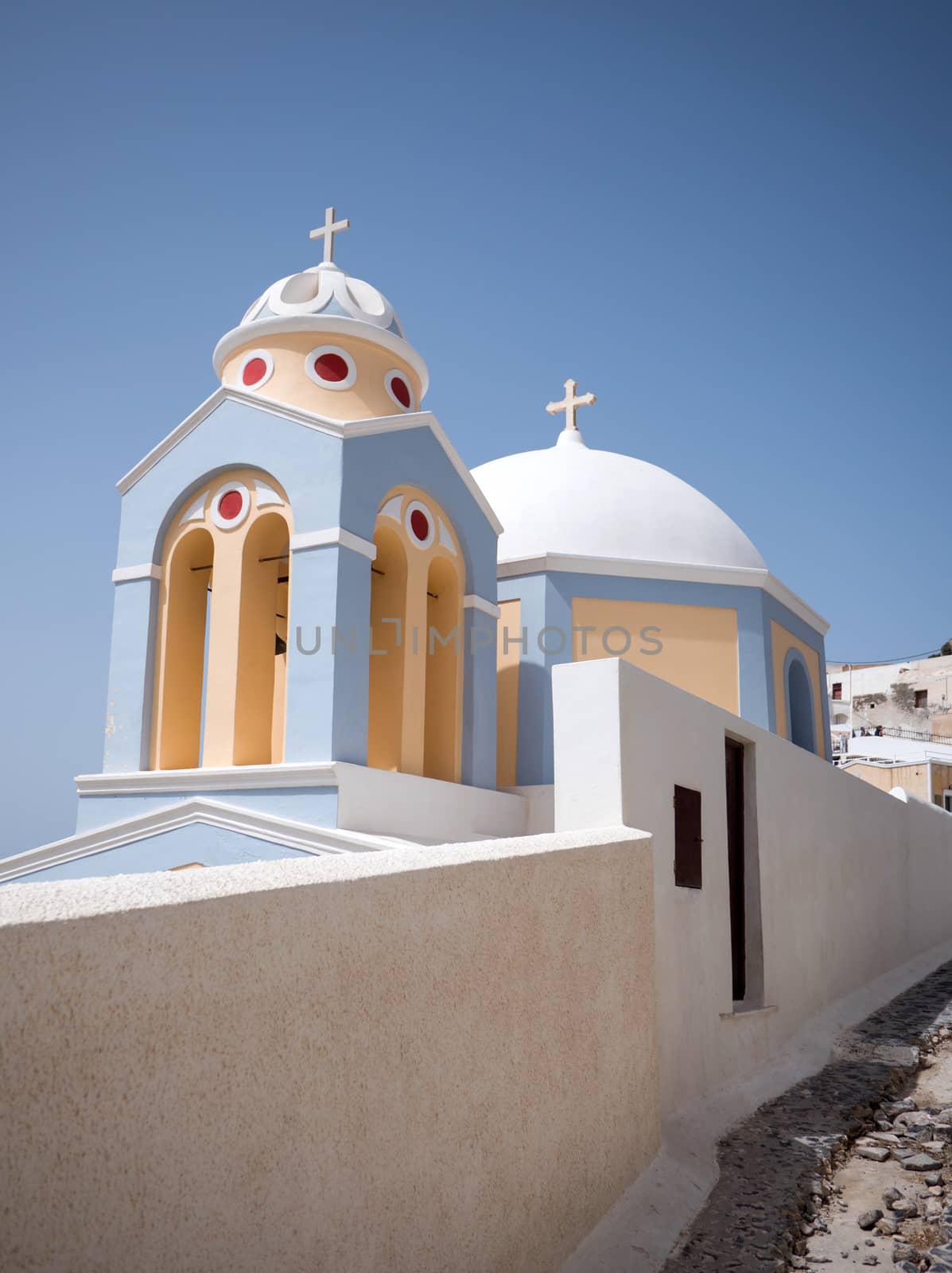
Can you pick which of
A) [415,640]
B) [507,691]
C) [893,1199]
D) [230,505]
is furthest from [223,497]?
[893,1199]

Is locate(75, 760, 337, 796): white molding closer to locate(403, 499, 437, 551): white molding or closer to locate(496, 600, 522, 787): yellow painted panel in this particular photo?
locate(403, 499, 437, 551): white molding

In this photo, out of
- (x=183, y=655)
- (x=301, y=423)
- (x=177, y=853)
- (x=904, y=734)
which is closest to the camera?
(x=177, y=853)

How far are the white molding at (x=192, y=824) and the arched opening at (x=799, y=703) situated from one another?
6.53m

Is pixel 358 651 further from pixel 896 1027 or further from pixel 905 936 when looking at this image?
pixel 905 936

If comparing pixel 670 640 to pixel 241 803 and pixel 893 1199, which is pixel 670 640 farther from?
pixel 893 1199

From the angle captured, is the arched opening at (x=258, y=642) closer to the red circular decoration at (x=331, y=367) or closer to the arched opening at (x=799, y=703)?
the red circular decoration at (x=331, y=367)

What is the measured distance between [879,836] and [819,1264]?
864cm

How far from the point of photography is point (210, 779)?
25.0 feet

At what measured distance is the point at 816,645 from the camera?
13.0 metres

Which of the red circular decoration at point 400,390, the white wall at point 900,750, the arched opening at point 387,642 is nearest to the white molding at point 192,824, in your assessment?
the arched opening at point 387,642

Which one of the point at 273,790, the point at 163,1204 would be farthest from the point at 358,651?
the point at 163,1204

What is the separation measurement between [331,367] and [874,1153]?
22.8 feet

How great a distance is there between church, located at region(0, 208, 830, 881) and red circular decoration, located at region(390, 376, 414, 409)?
3 cm

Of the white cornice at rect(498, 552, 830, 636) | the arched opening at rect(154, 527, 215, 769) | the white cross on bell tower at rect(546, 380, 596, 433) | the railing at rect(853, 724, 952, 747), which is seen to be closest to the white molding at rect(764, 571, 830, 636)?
the white cornice at rect(498, 552, 830, 636)
